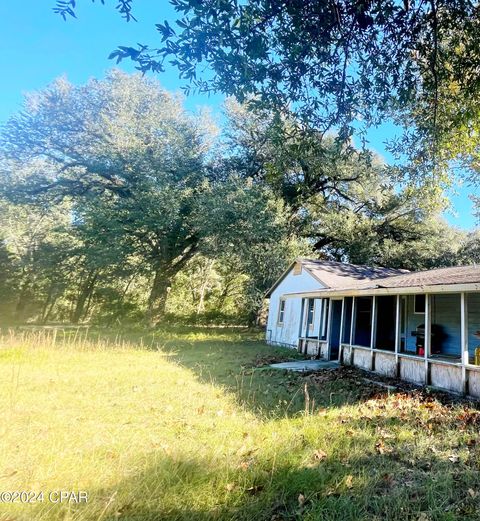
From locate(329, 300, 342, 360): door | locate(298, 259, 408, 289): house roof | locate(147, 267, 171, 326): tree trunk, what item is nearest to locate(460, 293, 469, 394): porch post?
locate(329, 300, 342, 360): door

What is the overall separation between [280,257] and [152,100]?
14617mm

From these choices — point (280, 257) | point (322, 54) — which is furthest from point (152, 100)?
point (322, 54)

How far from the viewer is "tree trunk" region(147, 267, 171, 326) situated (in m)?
25.3

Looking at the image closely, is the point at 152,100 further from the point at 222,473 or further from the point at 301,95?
the point at 222,473

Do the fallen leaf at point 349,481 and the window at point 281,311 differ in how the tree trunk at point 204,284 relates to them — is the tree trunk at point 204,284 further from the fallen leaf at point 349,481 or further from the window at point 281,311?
the fallen leaf at point 349,481

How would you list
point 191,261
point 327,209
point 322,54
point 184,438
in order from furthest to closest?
point 191,261
point 327,209
point 184,438
point 322,54

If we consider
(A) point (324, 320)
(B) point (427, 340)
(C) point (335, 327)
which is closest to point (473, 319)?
(B) point (427, 340)

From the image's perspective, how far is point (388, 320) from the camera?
1497cm

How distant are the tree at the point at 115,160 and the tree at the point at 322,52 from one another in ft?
58.7

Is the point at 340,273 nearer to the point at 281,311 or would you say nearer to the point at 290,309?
the point at 290,309

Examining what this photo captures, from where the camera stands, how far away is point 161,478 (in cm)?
335

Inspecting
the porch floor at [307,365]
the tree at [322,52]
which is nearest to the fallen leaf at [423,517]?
the tree at [322,52]

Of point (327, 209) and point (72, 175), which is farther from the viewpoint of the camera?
point (327, 209)

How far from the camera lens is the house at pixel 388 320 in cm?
824
